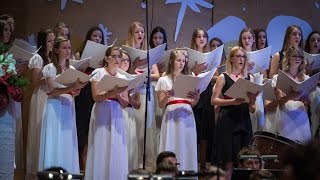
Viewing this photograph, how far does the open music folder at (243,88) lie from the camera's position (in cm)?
571

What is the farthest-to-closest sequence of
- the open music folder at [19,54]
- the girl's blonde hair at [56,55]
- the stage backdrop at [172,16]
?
the stage backdrop at [172,16] < the girl's blonde hair at [56,55] < the open music folder at [19,54]

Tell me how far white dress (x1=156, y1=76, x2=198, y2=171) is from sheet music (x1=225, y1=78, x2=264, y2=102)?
18.6 inches

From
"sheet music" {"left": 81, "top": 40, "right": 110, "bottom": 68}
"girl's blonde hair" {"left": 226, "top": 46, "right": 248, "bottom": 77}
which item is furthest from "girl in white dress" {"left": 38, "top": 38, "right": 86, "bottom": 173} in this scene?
"girl's blonde hair" {"left": 226, "top": 46, "right": 248, "bottom": 77}

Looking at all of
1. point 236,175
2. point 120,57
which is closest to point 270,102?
point 120,57

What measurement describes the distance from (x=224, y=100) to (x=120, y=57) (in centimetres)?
105

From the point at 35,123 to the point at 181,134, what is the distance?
4.51ft

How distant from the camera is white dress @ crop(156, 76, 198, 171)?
596 centimetres

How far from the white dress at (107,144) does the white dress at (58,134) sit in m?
0.16

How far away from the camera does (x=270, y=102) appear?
6.36m

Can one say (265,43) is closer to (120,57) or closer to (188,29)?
(188,29)

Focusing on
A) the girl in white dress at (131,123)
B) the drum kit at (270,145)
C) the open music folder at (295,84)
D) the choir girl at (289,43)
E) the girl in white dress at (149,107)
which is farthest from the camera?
the choir girl at (289,43)

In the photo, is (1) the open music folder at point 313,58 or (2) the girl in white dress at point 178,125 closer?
(2) the girl in white dress at point 178,125

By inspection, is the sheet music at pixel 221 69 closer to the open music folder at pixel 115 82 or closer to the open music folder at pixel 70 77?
the open music folder at pixel 115 82

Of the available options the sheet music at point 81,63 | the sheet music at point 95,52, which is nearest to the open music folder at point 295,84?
the sheet music at point 95,52
